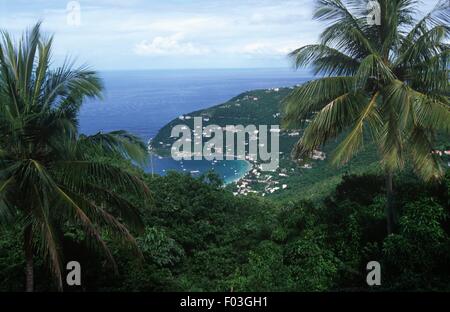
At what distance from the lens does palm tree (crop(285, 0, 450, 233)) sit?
19.8 ft

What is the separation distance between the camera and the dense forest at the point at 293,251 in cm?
609

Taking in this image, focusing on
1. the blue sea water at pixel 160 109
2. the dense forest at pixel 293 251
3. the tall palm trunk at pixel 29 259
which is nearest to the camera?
the tall palm trunk at pixel 29 259

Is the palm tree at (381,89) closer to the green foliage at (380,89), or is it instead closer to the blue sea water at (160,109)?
the green foliage at (380,89)

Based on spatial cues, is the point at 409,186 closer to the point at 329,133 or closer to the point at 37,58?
the point at 329,133

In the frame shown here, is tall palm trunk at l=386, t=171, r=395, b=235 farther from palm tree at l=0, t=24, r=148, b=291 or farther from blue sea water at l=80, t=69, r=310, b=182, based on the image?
blue sea water at l=80, t=69, r=310, b=182

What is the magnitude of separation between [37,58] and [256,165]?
2053 cm

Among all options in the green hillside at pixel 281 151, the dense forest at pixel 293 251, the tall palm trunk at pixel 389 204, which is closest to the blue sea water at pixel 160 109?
the green hillside at pixel 281 151

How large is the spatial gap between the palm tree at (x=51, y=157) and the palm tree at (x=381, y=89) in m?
2.69

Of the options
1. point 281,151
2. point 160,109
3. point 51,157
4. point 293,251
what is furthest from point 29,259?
point 160,109

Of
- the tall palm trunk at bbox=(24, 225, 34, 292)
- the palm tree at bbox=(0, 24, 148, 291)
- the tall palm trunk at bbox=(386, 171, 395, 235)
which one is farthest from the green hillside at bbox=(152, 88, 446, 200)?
the tall palm trunk at bbox=(24, 225, 34, 292)

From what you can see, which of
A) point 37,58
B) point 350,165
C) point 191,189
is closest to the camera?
point 37,58

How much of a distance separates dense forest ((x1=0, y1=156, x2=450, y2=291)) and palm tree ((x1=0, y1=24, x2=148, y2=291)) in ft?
2.23

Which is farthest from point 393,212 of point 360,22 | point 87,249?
point 87,249
